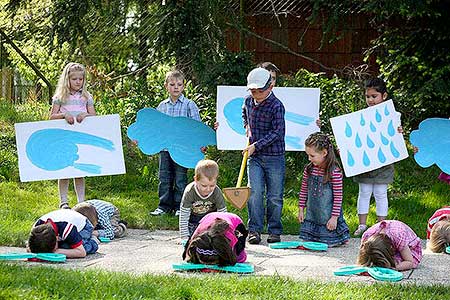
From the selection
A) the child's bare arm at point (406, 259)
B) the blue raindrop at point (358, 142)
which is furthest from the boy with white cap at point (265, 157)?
the child's bare arm at point (406, 259)

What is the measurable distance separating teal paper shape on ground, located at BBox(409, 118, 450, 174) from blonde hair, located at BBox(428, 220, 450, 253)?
3.13ft

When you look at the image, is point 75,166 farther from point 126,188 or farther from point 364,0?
point 364,0

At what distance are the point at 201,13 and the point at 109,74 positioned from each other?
2166 mm

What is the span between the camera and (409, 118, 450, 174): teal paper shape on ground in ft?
27.3

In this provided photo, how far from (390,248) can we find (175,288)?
1847 millimetres

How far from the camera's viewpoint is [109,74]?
12.9 meters

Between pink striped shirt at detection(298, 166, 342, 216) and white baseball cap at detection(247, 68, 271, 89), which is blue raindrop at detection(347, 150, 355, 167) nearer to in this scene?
pink striped shirt at detection(298, 166, 342, 216)

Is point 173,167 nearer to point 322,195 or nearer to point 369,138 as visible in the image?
point 322,195

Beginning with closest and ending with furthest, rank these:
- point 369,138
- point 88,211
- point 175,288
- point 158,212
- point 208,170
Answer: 1. point 175,288
2. point 208,170
3. point 88,211
4. point 369,138
5. point 158,212

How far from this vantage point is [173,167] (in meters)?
9.22

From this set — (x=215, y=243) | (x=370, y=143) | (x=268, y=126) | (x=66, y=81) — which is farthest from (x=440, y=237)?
(x=66, y=81)

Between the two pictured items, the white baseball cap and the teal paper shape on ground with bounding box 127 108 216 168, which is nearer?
the white baseball cap

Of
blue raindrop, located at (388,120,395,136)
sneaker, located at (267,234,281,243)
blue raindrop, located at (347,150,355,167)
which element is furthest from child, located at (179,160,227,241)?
blue raindrop, located at (388,120,395,136)

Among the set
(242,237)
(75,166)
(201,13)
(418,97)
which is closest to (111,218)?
(75,166)
